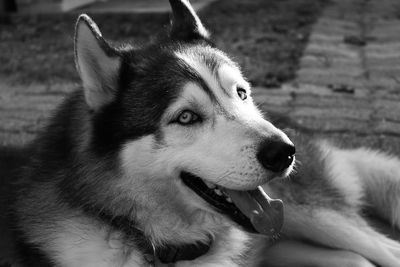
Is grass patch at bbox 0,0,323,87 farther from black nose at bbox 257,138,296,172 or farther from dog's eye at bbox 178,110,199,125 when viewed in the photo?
black nose at bbox 257,138,296,172

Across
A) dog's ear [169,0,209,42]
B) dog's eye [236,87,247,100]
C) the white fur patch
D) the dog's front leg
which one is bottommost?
the dog's front leg

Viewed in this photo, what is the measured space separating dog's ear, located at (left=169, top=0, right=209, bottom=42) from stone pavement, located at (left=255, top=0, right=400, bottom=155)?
0.86 m

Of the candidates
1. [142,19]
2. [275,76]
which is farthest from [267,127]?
[142,19]

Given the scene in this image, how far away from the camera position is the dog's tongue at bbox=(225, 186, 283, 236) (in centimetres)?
298

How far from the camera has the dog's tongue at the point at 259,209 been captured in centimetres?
298

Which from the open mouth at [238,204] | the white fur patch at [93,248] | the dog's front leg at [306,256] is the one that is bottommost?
the dog's front leg at [306,256]

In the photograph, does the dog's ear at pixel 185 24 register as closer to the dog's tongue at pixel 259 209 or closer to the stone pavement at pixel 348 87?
the stone pavement at pixel 348 87

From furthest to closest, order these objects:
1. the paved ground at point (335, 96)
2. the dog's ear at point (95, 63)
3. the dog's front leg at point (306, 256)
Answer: the paved ground at point (335, 96), the dog's front leg at point (306, 256), the dog's ear at point (95, 63)

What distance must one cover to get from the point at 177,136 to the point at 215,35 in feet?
16.1

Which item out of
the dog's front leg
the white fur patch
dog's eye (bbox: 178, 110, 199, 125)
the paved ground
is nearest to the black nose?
dog's eye (bbox: 178, 110, 199, 125)

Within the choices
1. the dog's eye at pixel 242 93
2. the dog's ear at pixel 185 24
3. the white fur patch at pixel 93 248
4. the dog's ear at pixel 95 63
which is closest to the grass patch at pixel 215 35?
the dog's ear at pixel 185 24

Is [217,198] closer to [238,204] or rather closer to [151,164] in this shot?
[238,204]

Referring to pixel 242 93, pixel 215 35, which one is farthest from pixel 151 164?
pixel 215 35

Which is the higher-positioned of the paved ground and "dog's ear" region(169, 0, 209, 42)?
"dog's ear" region(169, 0, 209, 42)
